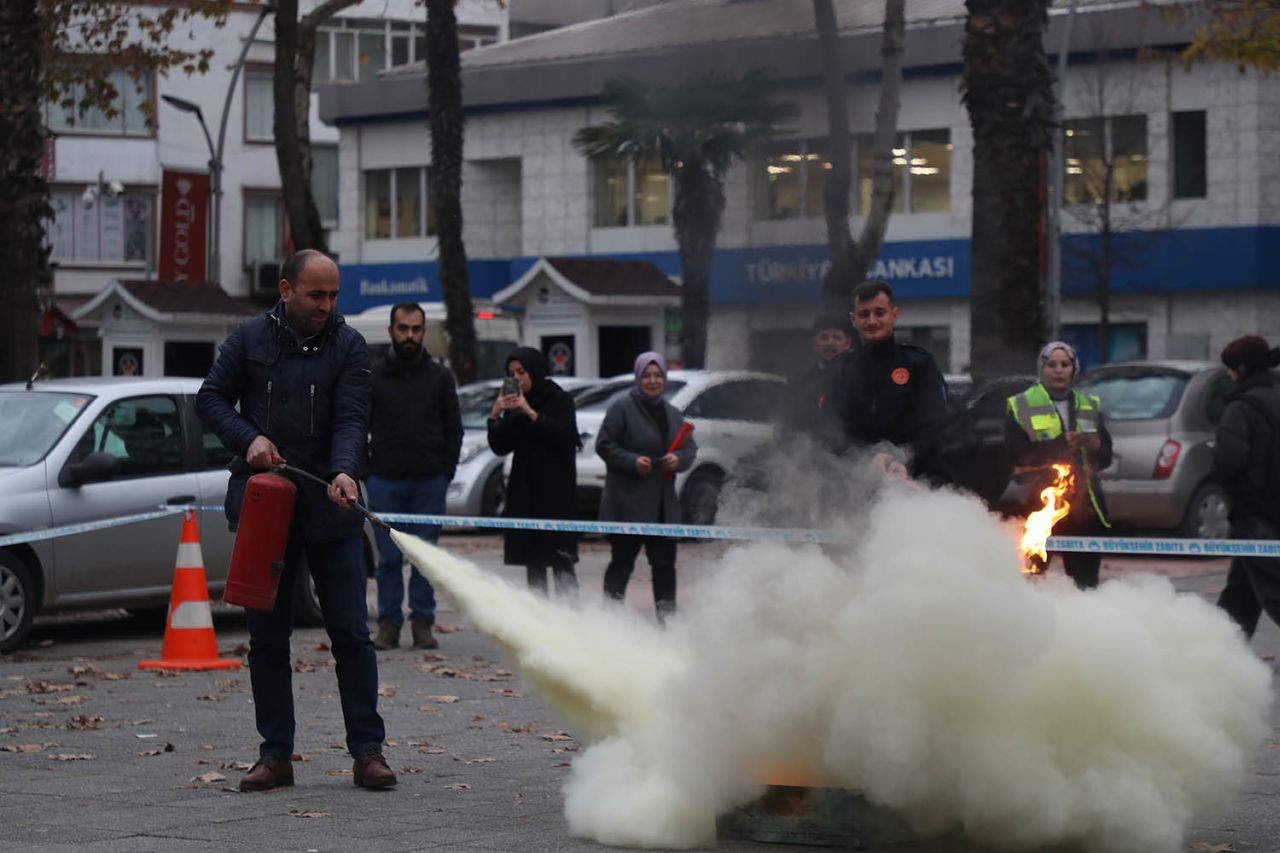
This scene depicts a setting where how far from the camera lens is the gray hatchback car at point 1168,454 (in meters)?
19.3

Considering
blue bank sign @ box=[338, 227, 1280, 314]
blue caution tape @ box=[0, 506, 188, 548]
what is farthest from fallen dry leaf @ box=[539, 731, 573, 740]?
blue caution tape @ box=[0, 506, 188, 548]

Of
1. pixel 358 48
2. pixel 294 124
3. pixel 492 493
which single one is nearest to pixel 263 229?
pixel 358 48

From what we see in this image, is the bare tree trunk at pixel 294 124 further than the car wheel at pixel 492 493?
Yes

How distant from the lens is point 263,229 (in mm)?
62219

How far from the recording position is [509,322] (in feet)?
130

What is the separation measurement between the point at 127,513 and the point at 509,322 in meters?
27.0

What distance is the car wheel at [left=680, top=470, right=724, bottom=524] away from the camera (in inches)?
746

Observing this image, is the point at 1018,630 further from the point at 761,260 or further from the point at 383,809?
the point at 383,809

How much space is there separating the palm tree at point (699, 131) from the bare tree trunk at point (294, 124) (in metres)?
19.9

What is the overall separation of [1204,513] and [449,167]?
45.6ft

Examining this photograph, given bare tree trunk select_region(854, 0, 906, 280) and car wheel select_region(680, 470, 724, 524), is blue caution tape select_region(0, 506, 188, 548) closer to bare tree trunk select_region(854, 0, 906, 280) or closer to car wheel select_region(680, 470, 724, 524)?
car wheel select_region(680, 470, 724, 524)

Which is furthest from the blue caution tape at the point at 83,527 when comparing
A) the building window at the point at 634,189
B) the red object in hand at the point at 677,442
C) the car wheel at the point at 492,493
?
the car wheel at the point at 492,493

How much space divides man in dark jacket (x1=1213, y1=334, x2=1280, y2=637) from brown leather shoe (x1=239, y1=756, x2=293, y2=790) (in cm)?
555

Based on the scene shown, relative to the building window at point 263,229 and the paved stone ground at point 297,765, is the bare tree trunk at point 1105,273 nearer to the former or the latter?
the paved stone ground at point 297,765
